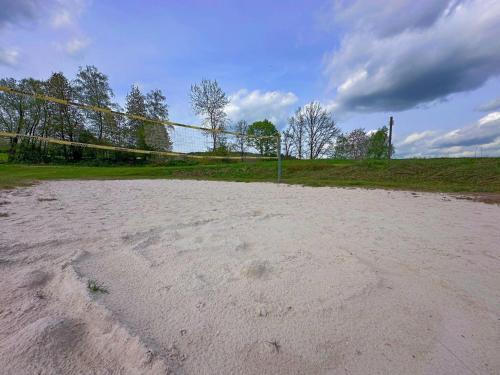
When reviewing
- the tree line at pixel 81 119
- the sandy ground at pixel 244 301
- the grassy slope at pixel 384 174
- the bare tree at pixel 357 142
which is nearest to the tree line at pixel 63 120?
the tree line at pixel 81 119

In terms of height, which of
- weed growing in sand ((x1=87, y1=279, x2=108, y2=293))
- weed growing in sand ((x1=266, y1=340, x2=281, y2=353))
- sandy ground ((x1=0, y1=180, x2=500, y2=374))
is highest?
weed growing in sand ((x1=87, y1=279, x2=108, y2=293))

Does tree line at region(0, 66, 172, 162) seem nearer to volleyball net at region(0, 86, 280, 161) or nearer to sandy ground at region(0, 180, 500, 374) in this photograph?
volleyball net at region(0, 86, 280, 161)

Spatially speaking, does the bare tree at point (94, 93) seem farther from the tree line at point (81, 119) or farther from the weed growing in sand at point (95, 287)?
the weed growing in sand at point (95, 287)

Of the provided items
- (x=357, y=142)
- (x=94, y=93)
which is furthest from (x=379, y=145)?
(x=94, y=93)

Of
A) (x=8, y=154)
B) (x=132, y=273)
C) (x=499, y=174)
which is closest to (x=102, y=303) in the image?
(x=132, y=273)

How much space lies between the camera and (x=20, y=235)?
2.08 metres

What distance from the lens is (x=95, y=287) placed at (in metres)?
1.35

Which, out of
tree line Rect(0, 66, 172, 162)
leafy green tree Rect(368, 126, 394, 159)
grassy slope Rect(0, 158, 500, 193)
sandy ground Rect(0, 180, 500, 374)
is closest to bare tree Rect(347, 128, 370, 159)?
leafy green tree Rect(368, 126, 394, 159)

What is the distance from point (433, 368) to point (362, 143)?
121 feet

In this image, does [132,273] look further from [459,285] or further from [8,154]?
[8,154]

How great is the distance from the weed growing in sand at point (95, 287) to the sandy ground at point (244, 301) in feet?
0.10

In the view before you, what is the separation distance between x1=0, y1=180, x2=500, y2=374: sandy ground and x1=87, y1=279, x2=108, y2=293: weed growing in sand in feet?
0.10

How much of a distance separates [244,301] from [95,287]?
87cm

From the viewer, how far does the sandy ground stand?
0.94 meters
